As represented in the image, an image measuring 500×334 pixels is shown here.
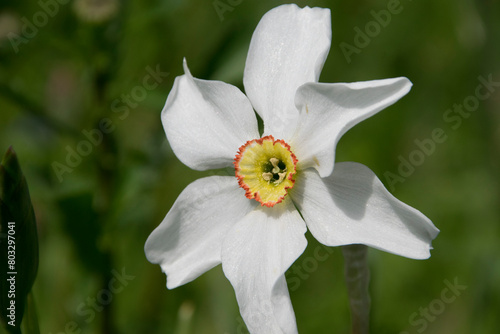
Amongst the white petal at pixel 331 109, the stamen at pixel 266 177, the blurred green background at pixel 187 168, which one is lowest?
the blurred green background at pixel 187 168

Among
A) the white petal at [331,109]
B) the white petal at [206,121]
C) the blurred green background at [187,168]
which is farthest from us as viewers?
the blurred green background at [187,168]

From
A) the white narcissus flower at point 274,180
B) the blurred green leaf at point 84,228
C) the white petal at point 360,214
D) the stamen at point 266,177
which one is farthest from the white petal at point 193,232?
the blurred green leaf at point 84,228

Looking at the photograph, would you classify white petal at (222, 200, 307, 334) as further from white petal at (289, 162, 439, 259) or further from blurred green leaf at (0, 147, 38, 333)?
blurred green leaf at (0, 147, 38, 333)

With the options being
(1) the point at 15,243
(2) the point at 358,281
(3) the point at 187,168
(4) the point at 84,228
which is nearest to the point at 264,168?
(2) the point at 358,281

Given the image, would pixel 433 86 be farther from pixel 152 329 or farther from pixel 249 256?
pixel 249 256

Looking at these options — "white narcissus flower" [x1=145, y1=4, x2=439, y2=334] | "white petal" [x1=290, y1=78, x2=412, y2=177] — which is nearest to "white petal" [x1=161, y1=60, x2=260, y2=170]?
"white narcissus flower" [x1=145, y1=4, x2=439, y2=334]

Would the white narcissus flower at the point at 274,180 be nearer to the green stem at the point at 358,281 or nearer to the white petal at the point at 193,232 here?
the white petal at the point at 193,232

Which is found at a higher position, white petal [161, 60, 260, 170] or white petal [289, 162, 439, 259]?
white petal [161, 60, 260, 170]
